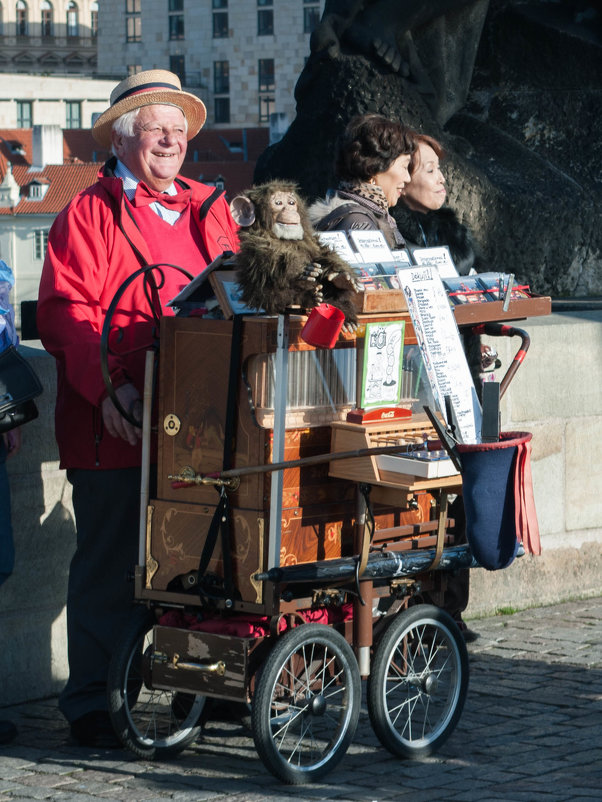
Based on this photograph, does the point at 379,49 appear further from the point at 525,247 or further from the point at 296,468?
the point at 296,468

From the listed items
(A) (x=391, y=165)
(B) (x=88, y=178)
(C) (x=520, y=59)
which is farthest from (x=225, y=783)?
(B) (x=88, y=178)

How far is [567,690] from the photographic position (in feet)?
17.3

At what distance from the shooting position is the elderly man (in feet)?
14.9

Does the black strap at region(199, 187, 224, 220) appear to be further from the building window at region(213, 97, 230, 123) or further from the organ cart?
the building window at region(213, 97, 230, 123)

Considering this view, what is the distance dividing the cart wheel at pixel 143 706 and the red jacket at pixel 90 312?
547mm

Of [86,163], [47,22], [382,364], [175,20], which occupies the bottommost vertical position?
[382,364]

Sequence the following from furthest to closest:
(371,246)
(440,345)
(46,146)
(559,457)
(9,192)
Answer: (46,146) < (9,192) < (559,457) < (371,246) < (440,345)

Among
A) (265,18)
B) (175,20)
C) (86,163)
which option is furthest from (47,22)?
(86,163)

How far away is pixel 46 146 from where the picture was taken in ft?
259

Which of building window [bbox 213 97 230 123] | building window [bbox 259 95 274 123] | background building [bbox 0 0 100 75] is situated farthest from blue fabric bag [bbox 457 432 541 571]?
background building [bbox 0 0 100 75]

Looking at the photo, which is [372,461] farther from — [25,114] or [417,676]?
[25,114]

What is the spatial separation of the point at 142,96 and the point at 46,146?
76.1 meters

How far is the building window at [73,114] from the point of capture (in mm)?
98000

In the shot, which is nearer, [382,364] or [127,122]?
[382,364]
